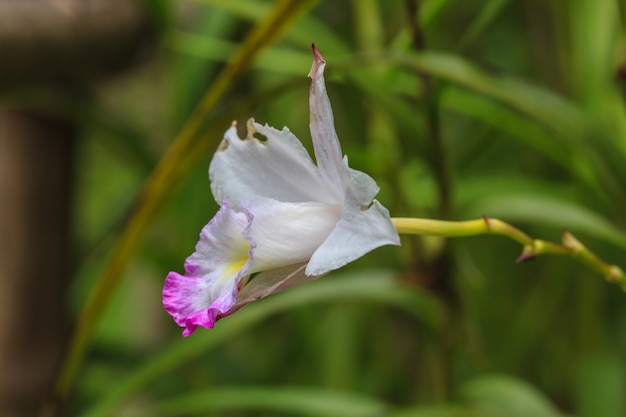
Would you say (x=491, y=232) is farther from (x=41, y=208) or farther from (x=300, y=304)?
(x=41, y=208)

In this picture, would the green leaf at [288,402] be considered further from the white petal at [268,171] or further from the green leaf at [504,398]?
the white petal at [268,171]

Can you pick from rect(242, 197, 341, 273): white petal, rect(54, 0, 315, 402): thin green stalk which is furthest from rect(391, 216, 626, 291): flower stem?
rect(54, 0, 315, 402): thin green stalk

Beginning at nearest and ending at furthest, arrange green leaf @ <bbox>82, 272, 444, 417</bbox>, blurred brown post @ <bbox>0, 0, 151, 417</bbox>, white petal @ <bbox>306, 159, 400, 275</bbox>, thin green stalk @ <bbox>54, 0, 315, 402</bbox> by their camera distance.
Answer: white petal @ <bbox>306, 159, 400, 275</bbox>, thin green stalk @ <bbox>54, 0, 315, 402</bbox>, green leaf @ <bbox>82, 272, 444, 417</bbox>, blurred brown post @ <bbox>0, 0, 151, 417</bbox>

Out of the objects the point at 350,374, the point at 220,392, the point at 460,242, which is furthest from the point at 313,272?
the point at 350,374

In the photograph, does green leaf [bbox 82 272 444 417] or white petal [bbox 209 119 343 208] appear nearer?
white petal [bbox 209 119 343 208]

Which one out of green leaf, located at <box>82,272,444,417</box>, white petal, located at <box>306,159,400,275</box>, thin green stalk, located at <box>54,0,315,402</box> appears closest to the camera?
white petal, located at <box>306,159,400,275</box>

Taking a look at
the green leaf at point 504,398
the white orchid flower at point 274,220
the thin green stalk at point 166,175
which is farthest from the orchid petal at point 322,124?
the green leaf at point 504,398

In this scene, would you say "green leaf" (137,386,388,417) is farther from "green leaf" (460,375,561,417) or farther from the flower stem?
the flower stem

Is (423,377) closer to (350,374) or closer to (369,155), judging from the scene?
(350,374)
